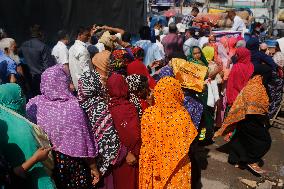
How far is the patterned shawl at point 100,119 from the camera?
11.1ft

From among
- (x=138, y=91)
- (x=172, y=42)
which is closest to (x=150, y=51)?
(x=172, y=42)

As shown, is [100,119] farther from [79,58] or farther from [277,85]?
[277,85]

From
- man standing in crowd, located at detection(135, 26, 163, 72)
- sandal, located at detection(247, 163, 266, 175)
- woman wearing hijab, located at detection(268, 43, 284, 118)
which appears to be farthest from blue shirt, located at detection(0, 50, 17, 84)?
woman wearing hijab, located at detection(268, 43, 284, 118)

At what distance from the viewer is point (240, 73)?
6168 millimetres

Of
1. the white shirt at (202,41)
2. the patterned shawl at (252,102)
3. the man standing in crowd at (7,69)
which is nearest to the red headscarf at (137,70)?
the patterned shawl at (252,102)

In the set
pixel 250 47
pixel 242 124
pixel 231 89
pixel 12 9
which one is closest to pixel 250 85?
pixel 242 124

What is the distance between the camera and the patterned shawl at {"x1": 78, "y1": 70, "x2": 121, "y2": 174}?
338cm

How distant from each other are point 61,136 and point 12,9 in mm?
5419

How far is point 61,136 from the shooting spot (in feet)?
10.3

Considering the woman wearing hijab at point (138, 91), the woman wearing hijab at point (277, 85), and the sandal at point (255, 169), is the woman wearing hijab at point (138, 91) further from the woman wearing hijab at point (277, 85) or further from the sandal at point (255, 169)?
the woman wearing hijab at point (277, 85)

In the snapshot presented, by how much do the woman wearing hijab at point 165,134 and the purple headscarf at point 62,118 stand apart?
57 centimetres

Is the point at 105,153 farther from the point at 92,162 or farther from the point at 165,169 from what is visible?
the point at 165,169

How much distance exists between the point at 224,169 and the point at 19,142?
3597 mm

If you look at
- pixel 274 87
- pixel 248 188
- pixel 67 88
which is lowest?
pixel 248 188
